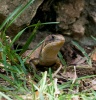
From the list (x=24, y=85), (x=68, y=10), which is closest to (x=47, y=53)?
(x=68, y=10)

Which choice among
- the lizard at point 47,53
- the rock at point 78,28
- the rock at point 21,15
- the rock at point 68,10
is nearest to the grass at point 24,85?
the rock at point 21,15

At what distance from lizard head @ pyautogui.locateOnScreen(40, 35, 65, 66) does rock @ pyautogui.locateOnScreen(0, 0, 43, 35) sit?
0.41 m

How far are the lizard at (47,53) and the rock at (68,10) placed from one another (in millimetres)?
665

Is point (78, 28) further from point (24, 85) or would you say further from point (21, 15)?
point (24, 85)

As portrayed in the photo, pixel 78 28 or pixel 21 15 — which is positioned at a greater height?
pixel 21 15

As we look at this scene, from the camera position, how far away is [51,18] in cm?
536

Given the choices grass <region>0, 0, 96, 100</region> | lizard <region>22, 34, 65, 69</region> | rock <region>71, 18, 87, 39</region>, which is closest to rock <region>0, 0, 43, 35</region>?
grass <region>0, 0, 96, 100</region>

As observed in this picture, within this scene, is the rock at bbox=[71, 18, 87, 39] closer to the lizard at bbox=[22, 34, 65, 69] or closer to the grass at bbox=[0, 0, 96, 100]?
the lizard at bbox=[22, 34, 65, 69]

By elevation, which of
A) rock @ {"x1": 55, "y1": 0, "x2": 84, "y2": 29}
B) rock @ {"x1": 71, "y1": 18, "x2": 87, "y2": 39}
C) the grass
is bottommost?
the grass

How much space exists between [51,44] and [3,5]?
745 mm

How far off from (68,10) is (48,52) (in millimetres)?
866

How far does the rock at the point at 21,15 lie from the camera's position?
4719 mm

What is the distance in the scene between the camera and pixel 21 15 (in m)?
4.88

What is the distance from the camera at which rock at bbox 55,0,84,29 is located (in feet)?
17.5
